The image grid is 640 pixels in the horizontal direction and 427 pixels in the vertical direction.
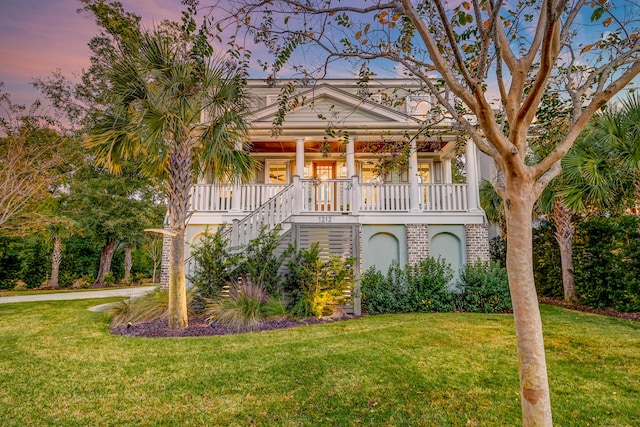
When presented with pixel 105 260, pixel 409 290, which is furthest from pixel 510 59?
pixel 105 260

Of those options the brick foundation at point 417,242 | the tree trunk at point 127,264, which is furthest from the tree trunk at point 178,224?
the tree trunk at point 127,264

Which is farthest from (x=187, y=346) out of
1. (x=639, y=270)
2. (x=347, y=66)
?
(x=639, y=270)

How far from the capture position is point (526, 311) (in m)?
2.31

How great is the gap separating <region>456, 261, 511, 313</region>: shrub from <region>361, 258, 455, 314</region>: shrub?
41cm

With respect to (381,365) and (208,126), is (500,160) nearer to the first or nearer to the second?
(381,365)

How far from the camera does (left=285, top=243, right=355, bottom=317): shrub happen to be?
25.3 ft

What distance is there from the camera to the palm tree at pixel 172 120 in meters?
6.32

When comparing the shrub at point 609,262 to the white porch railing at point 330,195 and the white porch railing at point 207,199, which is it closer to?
the white porch railing at point 330,195

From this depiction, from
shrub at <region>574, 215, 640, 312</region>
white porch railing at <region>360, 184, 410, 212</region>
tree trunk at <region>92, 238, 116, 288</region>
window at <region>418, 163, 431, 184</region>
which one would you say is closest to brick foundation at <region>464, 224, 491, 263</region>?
white porch railing at <region>360, 184, 410, 212</region>

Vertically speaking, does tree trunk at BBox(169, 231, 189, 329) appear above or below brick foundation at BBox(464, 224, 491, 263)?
below

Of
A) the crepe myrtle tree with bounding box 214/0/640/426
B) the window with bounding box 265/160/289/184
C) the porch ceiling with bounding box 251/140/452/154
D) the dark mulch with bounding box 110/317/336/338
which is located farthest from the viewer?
the window with bounding box 265/160/289/184

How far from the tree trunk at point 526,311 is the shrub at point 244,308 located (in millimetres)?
5471

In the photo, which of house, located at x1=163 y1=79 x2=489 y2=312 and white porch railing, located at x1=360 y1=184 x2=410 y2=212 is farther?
white porch railing, located at x1=360 y1=184 x2=410 y2=212

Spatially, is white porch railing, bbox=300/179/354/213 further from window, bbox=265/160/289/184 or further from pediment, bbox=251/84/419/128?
window, bbox=265/160/289/184
